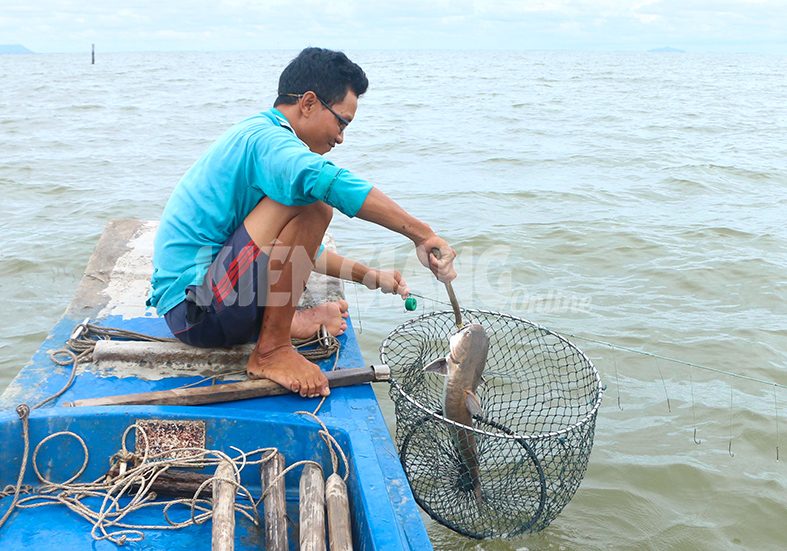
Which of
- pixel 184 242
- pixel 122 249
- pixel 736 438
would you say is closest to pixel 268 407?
pixel 184 242

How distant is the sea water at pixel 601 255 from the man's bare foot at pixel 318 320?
75 cm

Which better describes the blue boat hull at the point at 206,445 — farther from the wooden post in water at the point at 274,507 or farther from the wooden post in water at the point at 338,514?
the wooden post in water at the point at 274,507

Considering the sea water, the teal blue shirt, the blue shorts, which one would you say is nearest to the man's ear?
the teal blue shirt

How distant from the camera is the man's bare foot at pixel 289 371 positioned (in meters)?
2.84

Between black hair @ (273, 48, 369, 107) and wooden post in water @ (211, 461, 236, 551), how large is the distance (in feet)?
5.57

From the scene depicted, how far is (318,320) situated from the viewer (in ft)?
11.3

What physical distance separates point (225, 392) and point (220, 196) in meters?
0.87

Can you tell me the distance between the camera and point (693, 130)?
15797 millimetres

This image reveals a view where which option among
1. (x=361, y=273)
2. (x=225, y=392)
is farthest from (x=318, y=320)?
(x=225, y=392)

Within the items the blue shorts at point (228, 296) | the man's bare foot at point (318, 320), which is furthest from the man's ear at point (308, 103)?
the man's bare foot at point (318, 320)

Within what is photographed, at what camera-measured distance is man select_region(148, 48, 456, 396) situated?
2750mm

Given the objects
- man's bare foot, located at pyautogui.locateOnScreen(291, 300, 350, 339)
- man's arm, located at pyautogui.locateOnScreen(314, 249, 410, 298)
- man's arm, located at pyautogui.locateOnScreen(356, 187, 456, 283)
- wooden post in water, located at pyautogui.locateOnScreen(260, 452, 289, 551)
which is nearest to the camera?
wooden post in water, located at pyautogui.locateOnScreen(260, 452, 289, 551)

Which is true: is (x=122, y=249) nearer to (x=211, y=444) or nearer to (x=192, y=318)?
(x=192, y=318)

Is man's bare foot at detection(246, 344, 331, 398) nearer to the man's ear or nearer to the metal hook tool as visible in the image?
the metal hook tool
